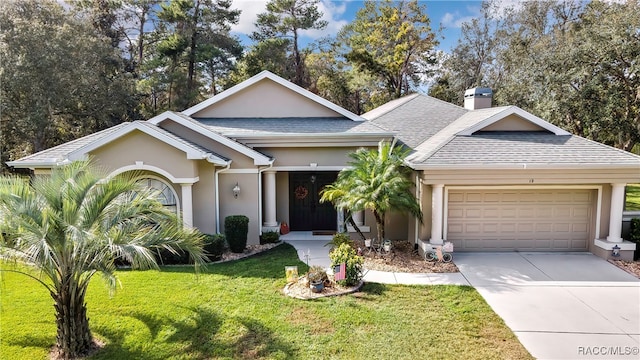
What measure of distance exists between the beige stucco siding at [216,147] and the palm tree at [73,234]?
606 centimetres

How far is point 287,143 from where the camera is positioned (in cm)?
1341

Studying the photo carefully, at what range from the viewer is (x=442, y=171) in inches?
412

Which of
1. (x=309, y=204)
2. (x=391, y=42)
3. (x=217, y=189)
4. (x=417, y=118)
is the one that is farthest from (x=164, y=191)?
(x=391, y=42)

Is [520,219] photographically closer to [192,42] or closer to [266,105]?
[266,105]

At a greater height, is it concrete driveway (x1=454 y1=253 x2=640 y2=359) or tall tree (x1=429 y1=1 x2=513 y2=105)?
tall tree (x1=429 y1=1 x2=513 y2=105)

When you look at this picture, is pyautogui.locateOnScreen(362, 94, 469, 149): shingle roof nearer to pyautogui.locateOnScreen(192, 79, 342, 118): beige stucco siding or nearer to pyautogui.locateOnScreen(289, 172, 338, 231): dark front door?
pyautogui.locateOnScreen(192, 79, 342, 118): beige stucco siding

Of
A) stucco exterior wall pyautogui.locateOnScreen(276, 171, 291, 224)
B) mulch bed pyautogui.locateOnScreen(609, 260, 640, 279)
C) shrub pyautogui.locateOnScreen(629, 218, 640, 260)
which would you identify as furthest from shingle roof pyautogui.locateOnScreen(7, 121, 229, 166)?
shrub pyautogui.locateOnScreen(629, 218, 640, 260)

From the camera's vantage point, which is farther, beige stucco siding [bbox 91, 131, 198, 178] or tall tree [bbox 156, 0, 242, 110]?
tall tree [bbox 156, 0, 242, 110]

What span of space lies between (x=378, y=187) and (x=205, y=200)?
553 cm

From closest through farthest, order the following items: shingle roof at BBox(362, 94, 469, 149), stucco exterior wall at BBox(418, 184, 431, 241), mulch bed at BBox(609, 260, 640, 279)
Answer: mulch bed at BBox(609, 260, 640, 279)
stucco exterior wall at BBox(418, 184, 431, 241)
shingle roof at BBox(362, 94, 469, 149)

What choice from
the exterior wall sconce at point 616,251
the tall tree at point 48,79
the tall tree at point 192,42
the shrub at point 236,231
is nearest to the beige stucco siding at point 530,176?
the exterior wall sconce at point 616,251

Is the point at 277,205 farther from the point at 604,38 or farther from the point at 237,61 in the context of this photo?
the point at 237,61

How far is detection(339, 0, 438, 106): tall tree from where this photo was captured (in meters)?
34.1

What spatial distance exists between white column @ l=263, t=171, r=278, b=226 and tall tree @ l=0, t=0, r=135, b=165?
58.1 feet
